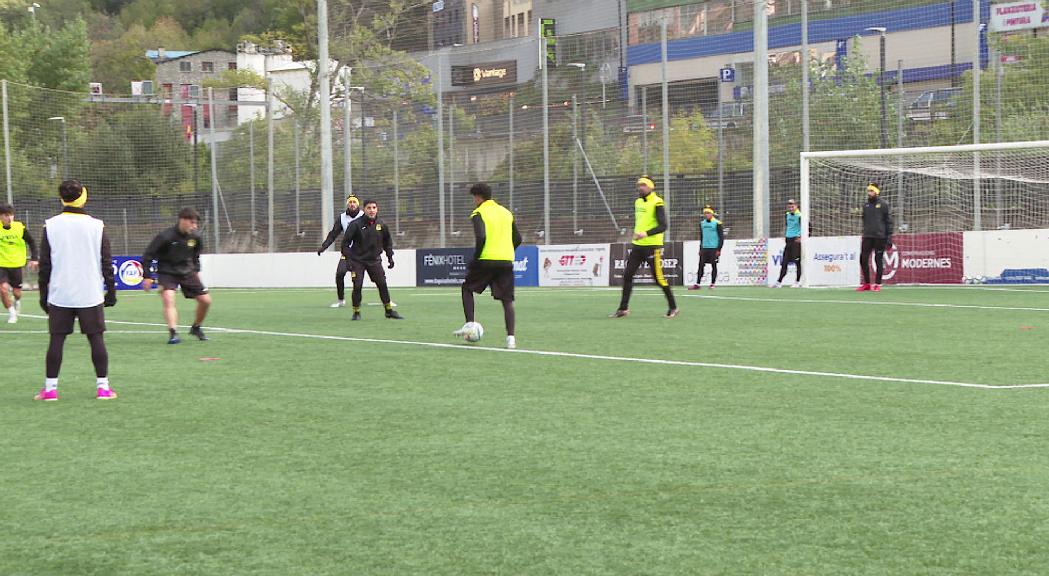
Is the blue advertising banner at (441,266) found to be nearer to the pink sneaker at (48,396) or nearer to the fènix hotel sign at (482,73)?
the fènix hotel sign at (482,73)

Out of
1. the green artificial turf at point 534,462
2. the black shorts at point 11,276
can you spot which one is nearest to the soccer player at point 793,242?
the green artificial turf at point 534,462

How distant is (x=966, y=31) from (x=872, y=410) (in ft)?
81.2

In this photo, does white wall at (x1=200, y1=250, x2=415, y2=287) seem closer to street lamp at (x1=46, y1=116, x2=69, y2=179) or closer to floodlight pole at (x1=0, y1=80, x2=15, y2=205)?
floodlight pole at (x1=0, y1=80, x2=15, y2=205)

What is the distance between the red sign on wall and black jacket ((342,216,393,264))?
1252 cm

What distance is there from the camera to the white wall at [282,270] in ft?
112

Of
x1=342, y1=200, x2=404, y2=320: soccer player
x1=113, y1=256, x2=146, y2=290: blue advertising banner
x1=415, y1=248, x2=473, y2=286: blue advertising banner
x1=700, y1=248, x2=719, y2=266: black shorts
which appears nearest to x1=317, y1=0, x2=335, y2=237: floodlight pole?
x1=415, y1=248, x2=473, y2=286: blue advertising banner

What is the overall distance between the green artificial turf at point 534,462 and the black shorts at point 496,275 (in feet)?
2.53

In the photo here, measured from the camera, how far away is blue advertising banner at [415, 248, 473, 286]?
1313 inches

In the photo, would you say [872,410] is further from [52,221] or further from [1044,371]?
[52,221]

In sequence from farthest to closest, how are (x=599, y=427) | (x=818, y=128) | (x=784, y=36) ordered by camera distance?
1. (x=784, y=36)
2. (x=818, y=128)
3. (x=599, y=427)

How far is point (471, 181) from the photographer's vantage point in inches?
1357

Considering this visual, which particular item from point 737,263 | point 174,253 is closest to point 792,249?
point 737,263

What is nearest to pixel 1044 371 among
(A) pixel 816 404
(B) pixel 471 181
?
(A) pixel 816 404

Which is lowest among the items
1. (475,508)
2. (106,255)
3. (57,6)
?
(475,508)
